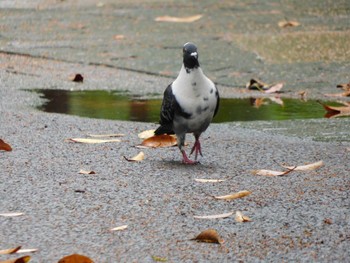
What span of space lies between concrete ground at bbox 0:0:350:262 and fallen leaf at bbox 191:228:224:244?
1.5 inches

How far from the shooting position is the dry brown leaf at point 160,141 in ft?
22.8

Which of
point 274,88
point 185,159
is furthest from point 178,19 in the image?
point 185,159

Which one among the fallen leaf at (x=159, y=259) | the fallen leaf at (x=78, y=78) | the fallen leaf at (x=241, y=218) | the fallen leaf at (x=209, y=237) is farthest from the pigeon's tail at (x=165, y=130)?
the fallen leaf at (x=78, y=78)

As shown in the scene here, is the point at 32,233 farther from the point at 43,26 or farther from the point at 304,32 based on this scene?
the point at 43,26

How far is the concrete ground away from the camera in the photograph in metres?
4.59

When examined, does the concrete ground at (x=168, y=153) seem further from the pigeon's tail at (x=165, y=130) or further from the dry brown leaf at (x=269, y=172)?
the pigeon's tail at (x=165, y=130)

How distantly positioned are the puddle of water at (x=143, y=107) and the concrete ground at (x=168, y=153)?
0.82 ft

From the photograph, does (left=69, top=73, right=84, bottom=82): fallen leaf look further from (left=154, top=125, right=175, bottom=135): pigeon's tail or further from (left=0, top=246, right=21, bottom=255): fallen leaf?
(left=0, top=246, right=21, bottom=255): fallen leaf

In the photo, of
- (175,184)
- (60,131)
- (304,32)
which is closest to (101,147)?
(60,131)

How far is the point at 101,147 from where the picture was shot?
6891mm

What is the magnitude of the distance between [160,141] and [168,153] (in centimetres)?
23

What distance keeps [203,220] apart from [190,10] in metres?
9.18

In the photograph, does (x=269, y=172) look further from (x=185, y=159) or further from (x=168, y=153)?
(x=168, y=153)

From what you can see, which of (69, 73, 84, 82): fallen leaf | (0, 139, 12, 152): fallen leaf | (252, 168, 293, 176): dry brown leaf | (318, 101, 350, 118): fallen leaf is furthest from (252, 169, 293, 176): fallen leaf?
(69, 73, 84, 82): fallen leaf
